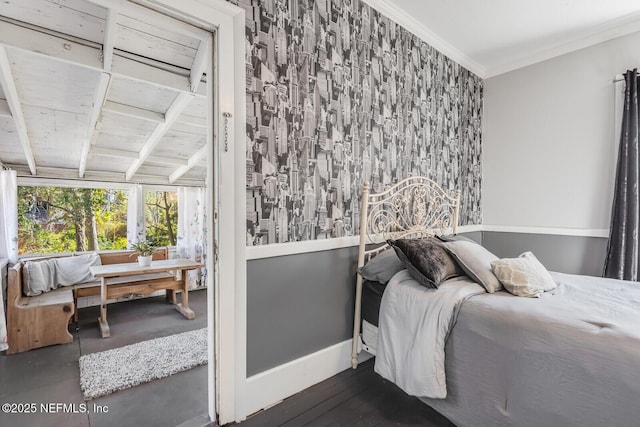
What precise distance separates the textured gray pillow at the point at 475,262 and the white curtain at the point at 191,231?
14.9 feet

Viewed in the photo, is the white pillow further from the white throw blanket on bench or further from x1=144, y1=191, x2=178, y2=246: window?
x1=144, y1=191, x2=178, y2=246: window

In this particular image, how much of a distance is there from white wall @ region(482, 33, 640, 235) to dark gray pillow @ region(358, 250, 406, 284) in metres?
2.15

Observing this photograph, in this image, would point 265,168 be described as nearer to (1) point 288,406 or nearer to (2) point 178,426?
(1) point 288,406

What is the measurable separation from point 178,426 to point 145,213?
438cm

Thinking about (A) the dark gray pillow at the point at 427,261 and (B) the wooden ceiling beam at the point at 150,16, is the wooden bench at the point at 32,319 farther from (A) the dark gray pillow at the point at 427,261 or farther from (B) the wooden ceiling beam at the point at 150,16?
(A) the dark gray pillow at the point at 427,261

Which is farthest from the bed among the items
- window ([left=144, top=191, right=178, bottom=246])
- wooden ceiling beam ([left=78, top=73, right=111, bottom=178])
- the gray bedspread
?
window ([left=144, top=191, right=178, bottom=246])

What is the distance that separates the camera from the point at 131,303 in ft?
14.5

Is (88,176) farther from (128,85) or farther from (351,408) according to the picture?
(351,408)

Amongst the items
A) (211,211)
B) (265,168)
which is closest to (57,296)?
(211,211)

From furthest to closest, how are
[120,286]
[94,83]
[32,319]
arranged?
[120,286]
[32,319]
[94,83]

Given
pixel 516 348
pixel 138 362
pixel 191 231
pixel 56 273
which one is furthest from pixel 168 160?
pixel 516 348

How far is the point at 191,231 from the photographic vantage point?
18.0ft

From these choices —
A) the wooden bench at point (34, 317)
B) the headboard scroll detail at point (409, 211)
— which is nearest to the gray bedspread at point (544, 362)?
the headboard scroll detail at point (409, 211)

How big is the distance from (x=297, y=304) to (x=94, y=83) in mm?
2300
